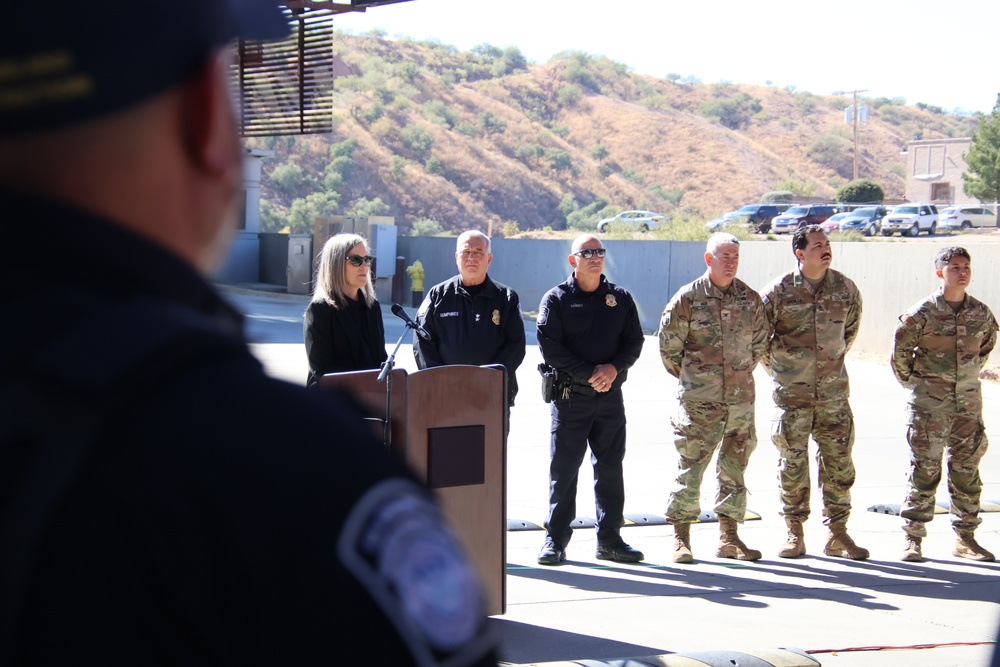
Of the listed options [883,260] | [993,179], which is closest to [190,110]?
[883,260]


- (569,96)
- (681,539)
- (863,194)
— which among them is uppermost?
(569,96)

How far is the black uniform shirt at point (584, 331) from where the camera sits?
Result: 250 inches

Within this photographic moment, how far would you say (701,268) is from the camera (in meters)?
22.3

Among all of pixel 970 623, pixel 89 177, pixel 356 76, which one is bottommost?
pixel 970 623

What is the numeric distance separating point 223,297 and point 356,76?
85.8 metres

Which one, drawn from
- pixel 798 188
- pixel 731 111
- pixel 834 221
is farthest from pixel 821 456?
pixel 731 111

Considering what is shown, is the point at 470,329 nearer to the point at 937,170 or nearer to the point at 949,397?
the point at 949,397

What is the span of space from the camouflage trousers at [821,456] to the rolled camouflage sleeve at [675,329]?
0.81 m

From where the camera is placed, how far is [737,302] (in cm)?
648

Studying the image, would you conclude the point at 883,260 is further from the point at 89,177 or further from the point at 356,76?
the point at 356,76

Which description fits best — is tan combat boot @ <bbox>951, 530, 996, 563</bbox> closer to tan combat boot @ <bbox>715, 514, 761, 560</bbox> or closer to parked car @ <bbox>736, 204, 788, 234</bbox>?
tan combat boot @ <bbox>715, 514, 761, 560</bbox>

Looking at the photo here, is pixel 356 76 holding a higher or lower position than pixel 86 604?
higher

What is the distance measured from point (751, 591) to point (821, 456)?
1342 millimetres

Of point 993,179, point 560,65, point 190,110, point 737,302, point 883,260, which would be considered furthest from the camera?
point 560,65
